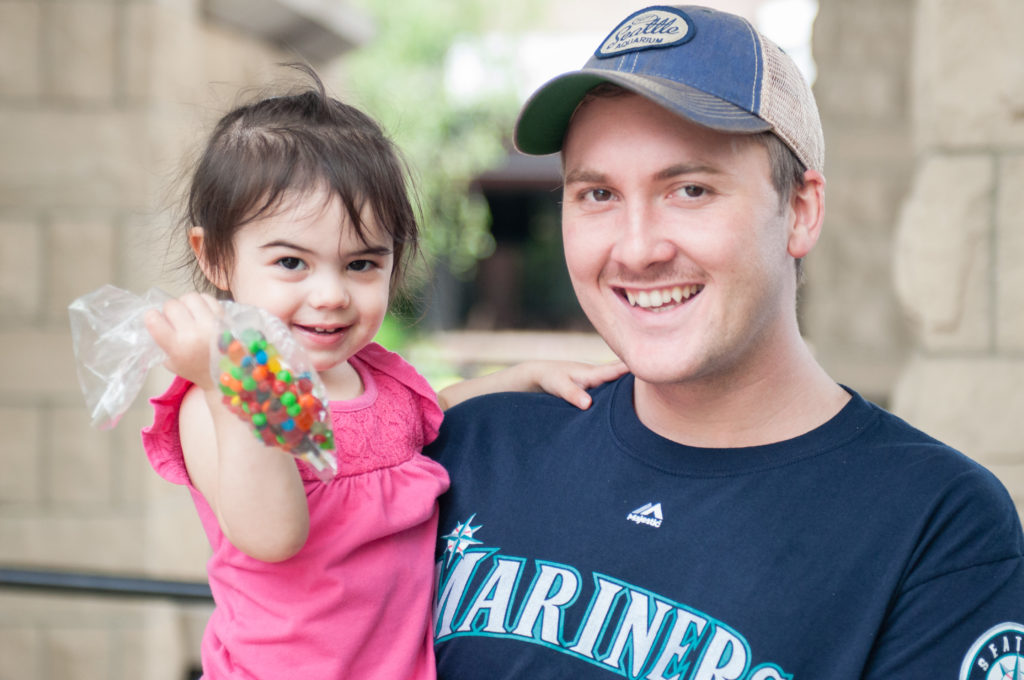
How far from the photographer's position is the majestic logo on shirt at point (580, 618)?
1.53m

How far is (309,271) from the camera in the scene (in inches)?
66.9

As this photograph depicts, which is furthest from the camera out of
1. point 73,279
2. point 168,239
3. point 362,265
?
point 73,279

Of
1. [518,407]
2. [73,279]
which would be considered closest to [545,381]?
[518,407]

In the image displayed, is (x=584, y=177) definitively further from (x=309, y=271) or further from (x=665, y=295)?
(x=309, y=271)

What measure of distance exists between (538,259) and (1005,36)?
706 inches

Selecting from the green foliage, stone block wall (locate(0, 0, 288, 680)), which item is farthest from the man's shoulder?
the green foliage

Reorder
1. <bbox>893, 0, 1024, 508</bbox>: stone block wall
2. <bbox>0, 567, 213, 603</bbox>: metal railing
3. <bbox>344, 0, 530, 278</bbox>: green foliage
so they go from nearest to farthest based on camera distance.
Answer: <bbox>0, 567, 213, 603</bbox>: metal railing → <bbox>893, 0, 1024, 508</bbox>: stone block wall → <bbox>344, 0, 530, 278</bbox>: green foliage

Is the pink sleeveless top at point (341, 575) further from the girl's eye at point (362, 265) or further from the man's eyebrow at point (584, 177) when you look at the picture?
the man's eyebrow at point (584, 177)

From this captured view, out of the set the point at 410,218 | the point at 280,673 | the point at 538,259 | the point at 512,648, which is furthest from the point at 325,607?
the point at 538,259

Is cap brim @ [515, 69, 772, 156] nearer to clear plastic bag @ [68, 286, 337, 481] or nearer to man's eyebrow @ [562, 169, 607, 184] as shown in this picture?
man's eyebrow @ [562, 169, 607, 184]

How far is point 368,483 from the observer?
1741 mm

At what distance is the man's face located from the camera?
1.64 meters

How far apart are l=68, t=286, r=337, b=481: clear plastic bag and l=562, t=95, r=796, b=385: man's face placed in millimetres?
551

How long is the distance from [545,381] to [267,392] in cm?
83
